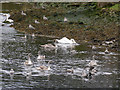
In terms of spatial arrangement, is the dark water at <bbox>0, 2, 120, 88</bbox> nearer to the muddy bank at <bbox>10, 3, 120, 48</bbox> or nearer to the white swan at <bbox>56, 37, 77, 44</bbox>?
the white swan at <bbox>56, 37, 77, 44</bbox>

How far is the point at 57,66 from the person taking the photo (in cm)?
2788

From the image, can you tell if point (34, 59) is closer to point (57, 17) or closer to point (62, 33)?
point (62, 33)

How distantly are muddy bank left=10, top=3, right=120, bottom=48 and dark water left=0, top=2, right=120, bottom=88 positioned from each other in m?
3.55

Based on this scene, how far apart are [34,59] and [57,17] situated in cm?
2062

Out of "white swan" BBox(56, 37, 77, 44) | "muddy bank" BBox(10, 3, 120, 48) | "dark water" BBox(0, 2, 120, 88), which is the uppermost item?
"muddy bank" BBox(10, 3, 120, 48)

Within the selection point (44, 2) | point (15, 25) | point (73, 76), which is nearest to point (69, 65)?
point (73, 76)

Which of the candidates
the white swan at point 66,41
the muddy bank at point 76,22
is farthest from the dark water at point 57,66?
the muddy bank at point 76,22

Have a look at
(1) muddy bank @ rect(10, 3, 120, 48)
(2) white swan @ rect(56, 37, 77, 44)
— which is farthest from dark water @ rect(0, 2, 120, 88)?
(1) muddy bank @ rect(10, 3, 120, 48)

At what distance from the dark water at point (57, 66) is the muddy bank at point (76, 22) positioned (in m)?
3.55

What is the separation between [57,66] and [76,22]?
62.5 ft

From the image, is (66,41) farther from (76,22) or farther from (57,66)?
(57,66)

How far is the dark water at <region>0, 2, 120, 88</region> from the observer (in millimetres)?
23859

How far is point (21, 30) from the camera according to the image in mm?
44375

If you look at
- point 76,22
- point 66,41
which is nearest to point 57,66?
point 66,41
